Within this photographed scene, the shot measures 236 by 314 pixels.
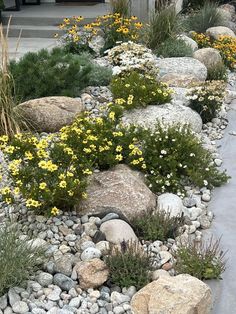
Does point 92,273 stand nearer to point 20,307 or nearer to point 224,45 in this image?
point 20,307

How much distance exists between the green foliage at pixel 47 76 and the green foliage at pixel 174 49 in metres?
2.28

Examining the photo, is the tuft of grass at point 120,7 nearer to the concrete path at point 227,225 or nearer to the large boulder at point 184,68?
the large boulder at point 184,68

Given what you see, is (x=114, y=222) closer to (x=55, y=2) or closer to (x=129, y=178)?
(x=129, y=178)

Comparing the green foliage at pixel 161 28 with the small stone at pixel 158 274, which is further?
the green foliage at pixel 161 28

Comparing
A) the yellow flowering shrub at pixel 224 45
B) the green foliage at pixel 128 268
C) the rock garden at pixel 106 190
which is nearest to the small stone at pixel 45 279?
the rock garden at pixel 106 190

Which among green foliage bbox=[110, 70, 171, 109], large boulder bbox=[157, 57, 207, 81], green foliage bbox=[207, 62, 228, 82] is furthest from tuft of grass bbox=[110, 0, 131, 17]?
green foliage bbox=[110, 70, 171, 109]

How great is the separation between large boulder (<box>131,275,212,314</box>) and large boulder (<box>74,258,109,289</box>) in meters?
0.28

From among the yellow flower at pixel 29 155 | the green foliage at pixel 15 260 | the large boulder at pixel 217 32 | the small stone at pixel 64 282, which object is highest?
the yellow flower at pixel 29 155

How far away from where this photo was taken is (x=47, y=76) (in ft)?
19.4

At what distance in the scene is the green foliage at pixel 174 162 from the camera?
455 cm

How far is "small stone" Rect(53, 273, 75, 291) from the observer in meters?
3.30

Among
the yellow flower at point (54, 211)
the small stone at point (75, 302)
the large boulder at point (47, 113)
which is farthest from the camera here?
the large boulder at point (47, 113)

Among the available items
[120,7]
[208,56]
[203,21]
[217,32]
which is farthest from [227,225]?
[203,21]

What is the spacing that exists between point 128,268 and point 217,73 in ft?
16.5
